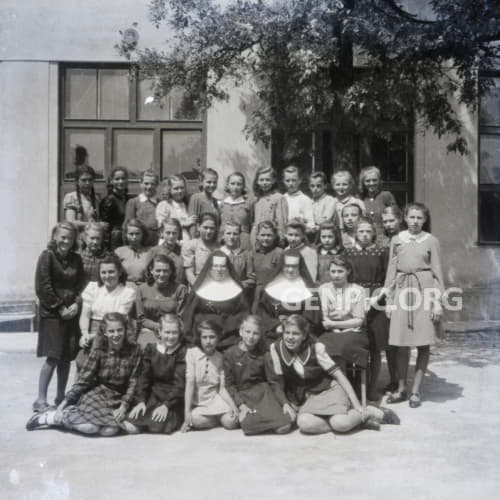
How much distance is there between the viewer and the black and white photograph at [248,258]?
4.20 metres

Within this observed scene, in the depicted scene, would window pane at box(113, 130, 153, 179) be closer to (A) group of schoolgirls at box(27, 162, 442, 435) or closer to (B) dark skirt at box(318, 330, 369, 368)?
(A) group of schoolgirls at box(27, 162, 442, 435)

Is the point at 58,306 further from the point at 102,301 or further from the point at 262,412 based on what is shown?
the point at 262,412

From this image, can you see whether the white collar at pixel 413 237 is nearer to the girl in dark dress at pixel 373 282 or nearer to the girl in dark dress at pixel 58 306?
the girl in dark dress at pixel 373 282

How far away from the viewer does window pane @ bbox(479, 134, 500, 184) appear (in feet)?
31.5

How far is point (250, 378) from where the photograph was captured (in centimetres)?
489

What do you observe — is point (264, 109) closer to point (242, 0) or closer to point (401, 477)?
point (242, 0)

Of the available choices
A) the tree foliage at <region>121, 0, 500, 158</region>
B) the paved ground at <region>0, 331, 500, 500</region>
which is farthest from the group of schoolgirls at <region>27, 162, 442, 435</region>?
the tree foliage at <region>121, 0, 500, 158</region>

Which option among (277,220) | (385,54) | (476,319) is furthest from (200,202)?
(476,319)

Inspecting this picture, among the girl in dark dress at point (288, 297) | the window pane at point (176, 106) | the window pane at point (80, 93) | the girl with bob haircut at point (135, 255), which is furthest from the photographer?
the window pane at point (80, 93)

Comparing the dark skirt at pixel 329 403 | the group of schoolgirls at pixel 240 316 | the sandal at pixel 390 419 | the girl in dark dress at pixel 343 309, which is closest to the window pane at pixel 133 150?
the group of schoolgirls at pixel 240 316

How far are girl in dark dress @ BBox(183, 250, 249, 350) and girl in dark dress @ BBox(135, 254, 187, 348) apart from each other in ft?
0.42

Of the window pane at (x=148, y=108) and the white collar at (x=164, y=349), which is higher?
the window pane at (x=148, y=108)

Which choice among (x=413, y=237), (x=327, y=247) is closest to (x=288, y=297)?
(x=327, y=247)

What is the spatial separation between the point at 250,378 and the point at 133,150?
5306mm
